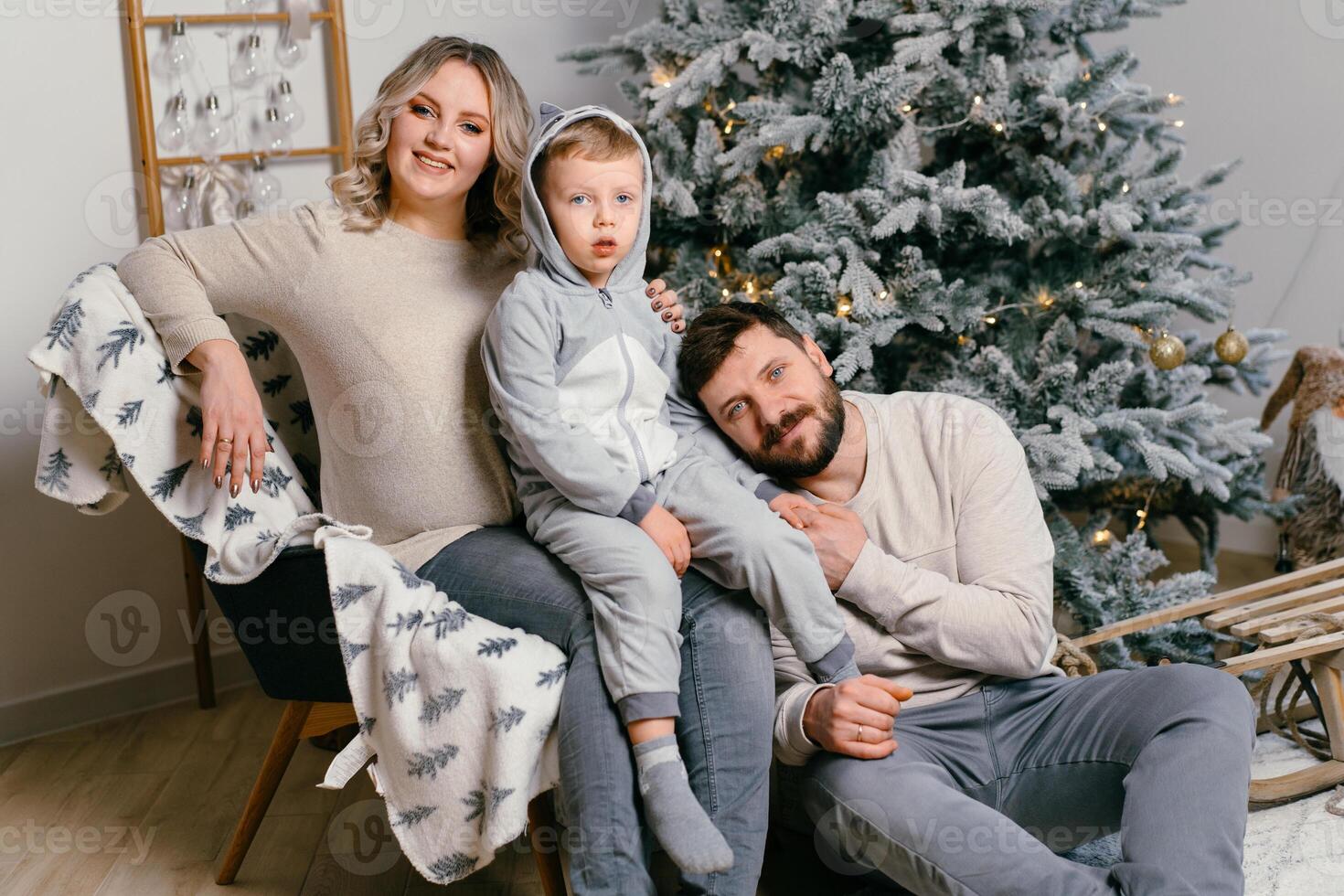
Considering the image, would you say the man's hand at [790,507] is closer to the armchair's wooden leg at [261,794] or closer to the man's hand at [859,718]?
the man's hand at [859,718]

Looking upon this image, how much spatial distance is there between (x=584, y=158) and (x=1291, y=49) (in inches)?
85.6

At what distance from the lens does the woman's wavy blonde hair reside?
1697 millimetres

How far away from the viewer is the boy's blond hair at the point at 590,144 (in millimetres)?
1540

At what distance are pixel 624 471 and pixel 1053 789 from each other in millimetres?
702

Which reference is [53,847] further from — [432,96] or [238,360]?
[432,96]

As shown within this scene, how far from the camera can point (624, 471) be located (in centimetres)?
153

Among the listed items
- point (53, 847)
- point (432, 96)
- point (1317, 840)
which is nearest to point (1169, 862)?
point (1317, 840)

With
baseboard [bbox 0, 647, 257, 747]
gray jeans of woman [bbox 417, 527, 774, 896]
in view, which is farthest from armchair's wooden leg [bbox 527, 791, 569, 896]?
baseboard [bbox 0, 647, 257, 747]

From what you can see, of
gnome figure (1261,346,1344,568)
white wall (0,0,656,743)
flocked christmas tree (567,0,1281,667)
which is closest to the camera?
flocked christmas tree (567,0,1281,667)

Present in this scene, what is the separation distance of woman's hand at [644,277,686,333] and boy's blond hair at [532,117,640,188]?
9.3 inches

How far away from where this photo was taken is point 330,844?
1849mm

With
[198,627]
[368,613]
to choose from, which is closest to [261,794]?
[368,613]

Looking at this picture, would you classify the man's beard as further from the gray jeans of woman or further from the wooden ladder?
the wooden ladder

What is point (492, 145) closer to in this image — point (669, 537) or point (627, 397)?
point (627, 397)
